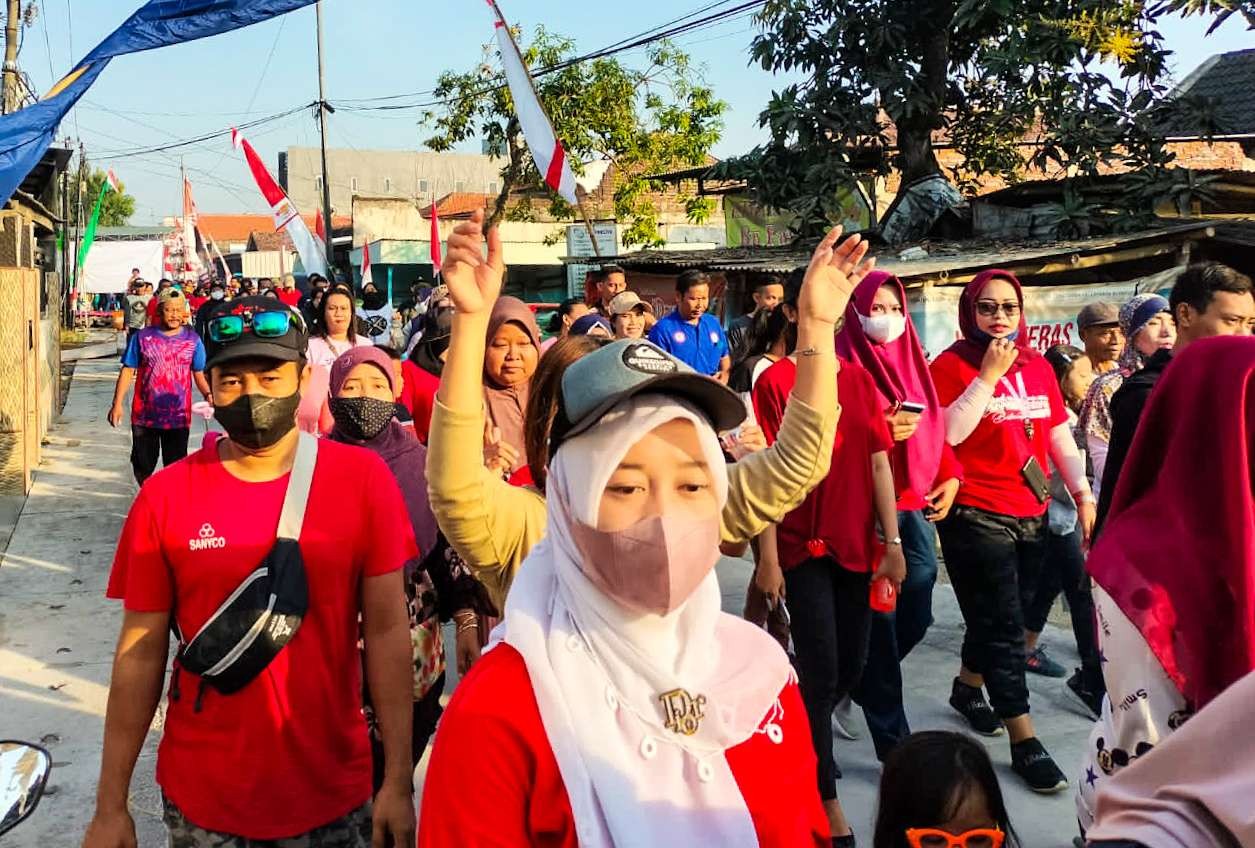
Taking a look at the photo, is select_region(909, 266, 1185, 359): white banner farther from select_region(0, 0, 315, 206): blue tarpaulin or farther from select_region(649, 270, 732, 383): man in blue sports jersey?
select_region(0, 0, 315, 206): blue tarpaulin

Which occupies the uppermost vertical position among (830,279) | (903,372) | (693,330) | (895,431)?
(830,279)

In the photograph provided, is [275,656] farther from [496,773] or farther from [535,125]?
[535,125]

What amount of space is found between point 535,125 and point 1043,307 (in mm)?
6794

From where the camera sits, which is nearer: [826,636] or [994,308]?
[826,636]

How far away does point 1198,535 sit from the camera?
1.97 meters

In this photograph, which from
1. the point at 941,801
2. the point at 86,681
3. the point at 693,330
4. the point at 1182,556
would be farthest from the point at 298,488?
the point at 693,330

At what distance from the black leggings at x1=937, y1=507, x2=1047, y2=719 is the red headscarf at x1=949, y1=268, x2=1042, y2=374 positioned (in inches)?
25.2

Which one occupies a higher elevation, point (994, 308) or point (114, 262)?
point (114, 262)

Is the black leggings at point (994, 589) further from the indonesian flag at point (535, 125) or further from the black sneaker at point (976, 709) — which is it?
the indonesian flag at point (535, 125)

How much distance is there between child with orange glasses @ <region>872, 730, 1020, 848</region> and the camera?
247cm

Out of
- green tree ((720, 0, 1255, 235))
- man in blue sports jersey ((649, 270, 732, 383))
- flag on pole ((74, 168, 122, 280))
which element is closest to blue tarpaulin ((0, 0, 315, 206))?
man in blue sports jersey ((649, 270, 732, 383))

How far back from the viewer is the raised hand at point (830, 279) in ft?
8.75

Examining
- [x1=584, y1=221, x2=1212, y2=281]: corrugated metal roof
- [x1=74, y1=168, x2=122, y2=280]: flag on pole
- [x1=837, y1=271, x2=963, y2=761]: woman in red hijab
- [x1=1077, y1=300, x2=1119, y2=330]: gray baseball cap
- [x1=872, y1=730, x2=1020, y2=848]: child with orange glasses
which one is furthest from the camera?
[x1=74, y1=168, x2=122, y2=280]: flag on pole

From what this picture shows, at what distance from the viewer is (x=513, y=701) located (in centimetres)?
154
